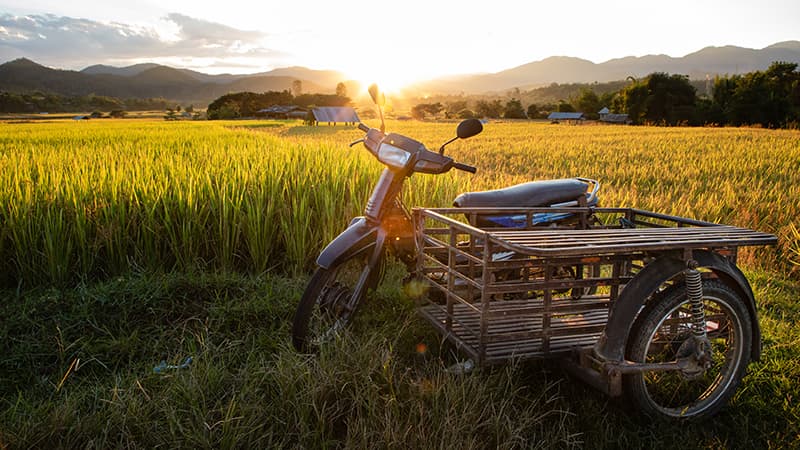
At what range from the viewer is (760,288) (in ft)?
13.7

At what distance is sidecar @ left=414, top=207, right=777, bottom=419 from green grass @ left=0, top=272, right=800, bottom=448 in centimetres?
15

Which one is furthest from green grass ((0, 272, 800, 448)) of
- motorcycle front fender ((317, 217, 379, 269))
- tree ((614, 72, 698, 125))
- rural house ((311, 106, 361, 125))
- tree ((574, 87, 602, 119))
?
tree ((574, 87, 602, 119))

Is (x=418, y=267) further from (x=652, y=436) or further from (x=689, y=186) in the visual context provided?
(x=689, y=186)

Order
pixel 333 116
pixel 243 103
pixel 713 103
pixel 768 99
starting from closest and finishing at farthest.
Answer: pixel 768 99 < pixel 713 103 < pixel 333 116 < pixel 243 103

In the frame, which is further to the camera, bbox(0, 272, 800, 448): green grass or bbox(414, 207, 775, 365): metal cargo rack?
bbox(414, 207, 775, 365): metal cargo rack

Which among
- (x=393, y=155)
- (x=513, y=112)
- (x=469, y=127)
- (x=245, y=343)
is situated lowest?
(x=245, y=343)

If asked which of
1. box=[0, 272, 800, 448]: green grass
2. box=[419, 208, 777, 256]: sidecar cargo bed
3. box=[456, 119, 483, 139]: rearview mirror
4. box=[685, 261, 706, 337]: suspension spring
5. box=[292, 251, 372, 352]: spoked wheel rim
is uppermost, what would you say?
box=[456, 119, 483, 139]: rearview mirror

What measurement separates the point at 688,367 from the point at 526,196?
142cm

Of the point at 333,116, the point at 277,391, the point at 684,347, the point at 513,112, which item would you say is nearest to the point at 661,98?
the point at 513,112

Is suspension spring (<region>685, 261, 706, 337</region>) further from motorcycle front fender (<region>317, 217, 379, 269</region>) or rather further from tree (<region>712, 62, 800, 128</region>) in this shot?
tree (<region>712, 62, 800, 128</region>)

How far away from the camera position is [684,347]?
7.86 feet

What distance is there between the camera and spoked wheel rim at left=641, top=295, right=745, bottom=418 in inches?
93.1

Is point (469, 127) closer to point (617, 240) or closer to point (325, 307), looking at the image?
point (617, 240)

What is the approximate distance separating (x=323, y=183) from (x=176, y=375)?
9.23 feet
